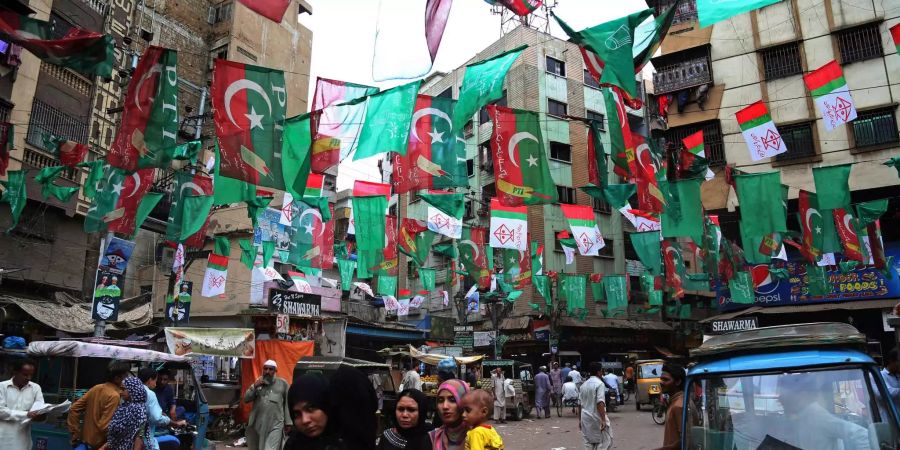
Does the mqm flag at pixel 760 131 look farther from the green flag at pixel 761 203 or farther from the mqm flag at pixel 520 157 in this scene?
the mqm flag at pixel 520 157

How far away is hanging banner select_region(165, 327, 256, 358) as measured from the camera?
1281 centimetres

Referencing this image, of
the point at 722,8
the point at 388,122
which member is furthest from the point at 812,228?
the point at 388,122

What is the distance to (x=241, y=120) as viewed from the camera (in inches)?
356

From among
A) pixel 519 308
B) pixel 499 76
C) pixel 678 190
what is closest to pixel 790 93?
pixel 678 190

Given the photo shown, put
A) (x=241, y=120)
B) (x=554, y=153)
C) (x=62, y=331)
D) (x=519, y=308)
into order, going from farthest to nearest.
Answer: (x=554, y=153)
(x=519, y=308)
(x=62, y=331)
(x=241, y=120)

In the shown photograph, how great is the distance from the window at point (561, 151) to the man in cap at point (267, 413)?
26305 mm

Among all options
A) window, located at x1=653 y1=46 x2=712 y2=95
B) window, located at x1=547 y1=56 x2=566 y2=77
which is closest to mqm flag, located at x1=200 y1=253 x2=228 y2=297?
window, located at x1=653 y1=46 x2=712 y2=95

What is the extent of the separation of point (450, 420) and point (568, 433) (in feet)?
41.7

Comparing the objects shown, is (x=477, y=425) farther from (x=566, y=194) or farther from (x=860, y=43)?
(x=566, y=194)

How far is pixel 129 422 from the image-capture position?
5578mm

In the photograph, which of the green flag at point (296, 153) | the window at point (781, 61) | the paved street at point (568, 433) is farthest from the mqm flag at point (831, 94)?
the green flag at point (296, 153)

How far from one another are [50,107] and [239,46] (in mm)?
14713

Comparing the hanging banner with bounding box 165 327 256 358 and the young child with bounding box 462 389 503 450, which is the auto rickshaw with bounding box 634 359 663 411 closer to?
the hanging banner with bounding box 165 327 256 358

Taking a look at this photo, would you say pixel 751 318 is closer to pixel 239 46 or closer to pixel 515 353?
pixel 515 353
